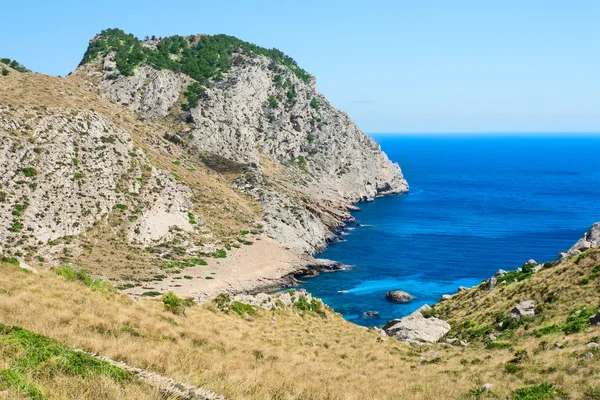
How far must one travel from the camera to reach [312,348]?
3222 cm

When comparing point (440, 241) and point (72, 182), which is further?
point (440, 241)

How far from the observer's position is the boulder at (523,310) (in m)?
34.6

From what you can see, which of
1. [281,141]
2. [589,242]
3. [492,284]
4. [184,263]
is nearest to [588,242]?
[589,242]

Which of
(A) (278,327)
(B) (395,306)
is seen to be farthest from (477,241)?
(A) (278,327)

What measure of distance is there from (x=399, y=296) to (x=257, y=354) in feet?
178

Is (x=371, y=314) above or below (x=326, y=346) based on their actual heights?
below

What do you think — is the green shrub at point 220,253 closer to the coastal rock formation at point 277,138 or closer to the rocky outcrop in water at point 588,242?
the coastal rock formation at point 277,138

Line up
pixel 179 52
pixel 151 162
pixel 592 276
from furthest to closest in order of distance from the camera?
pixel 179 52
pixel 151 162
pixel 592 276

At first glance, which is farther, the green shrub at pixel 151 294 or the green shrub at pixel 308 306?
the green shrub at pixel 151 294

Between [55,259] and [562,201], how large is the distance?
15318cm

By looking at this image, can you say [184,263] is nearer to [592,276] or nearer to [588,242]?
[588,242]

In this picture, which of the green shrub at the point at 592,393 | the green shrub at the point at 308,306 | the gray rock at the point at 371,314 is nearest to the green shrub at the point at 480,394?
the green shrub at the point at 592,393

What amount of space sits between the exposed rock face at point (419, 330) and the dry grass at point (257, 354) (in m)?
4.00

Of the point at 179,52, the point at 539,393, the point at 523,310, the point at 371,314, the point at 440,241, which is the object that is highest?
the point at 179,52
